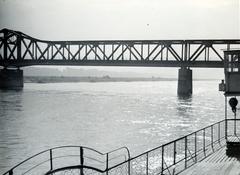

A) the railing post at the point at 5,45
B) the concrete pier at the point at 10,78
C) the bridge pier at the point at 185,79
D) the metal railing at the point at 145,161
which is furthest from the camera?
the railing post at the point at 5,45

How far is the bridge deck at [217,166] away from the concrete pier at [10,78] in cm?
15160

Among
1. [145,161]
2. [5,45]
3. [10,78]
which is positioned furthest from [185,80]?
[145,161]

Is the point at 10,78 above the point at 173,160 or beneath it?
above

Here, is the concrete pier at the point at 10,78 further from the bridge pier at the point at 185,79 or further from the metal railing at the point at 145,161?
the metal railing at the point at 145,161

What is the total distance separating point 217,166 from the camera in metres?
17.2

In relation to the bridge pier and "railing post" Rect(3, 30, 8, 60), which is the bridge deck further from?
"railing post" Rect(3, 30, 8, 60)

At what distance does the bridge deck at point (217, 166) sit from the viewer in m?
16.1

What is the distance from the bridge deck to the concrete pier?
5968 inches

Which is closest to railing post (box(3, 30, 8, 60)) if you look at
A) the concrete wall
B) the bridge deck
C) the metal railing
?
the concrete wall

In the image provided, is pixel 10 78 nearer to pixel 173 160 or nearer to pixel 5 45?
pixel 5 45

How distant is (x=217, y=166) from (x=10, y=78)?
156501mm

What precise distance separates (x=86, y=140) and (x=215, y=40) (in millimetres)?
99121

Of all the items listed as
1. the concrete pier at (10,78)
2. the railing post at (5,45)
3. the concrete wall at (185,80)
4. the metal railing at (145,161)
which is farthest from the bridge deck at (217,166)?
the railing post at (5,45)

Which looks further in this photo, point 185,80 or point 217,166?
point 185,80
